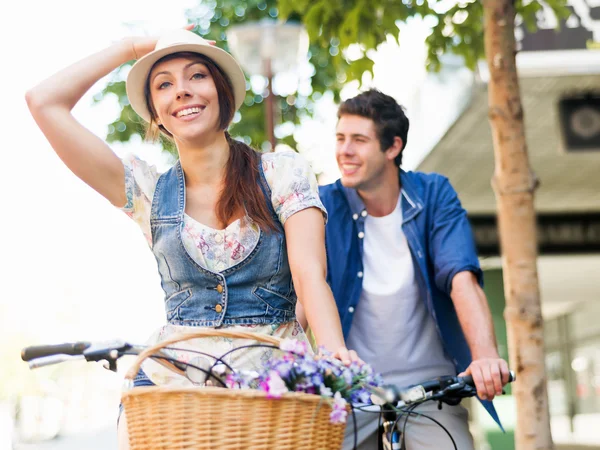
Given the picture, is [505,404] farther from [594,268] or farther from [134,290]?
[134,290]

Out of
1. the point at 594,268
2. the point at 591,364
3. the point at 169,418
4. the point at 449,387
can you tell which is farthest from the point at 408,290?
the point at 591,364

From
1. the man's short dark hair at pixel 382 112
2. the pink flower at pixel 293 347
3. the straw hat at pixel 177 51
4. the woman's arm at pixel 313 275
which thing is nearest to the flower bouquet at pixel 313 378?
the pink flower at pixel 293 347

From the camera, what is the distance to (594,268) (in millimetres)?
18891

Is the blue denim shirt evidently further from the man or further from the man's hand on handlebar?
the man's hand on handlebar

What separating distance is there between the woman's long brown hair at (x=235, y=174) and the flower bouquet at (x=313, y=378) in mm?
708

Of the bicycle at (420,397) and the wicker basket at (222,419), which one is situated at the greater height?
the wicker basket at (222,419)

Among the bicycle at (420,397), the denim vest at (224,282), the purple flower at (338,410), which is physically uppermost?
the denim vest at (224,282)

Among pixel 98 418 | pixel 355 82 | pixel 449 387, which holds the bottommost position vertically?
pixel 98 418

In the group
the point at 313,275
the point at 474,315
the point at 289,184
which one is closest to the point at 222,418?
the point at 313,275

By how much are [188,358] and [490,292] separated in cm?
1266

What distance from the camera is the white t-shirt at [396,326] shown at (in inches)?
156

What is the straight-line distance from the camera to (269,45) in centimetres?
1177

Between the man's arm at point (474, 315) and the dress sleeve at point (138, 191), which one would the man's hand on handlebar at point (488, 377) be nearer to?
the man's arm at point (474, 315)

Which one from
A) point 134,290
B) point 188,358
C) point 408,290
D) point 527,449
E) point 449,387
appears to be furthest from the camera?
point 134,290
